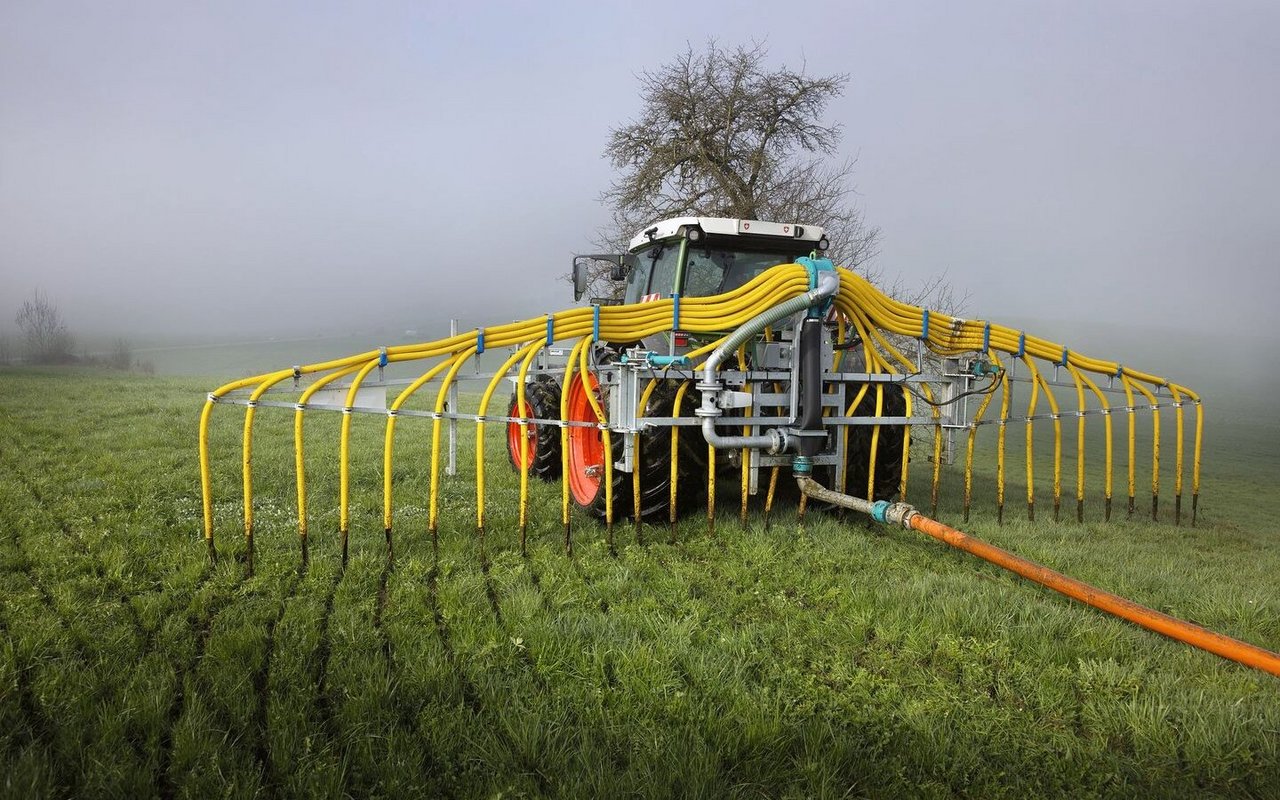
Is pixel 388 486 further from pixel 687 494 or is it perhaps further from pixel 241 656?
pixel 687 494

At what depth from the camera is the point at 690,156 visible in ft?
42.2

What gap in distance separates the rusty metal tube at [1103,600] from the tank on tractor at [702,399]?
1.03m

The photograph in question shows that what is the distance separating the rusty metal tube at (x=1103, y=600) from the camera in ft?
8.91

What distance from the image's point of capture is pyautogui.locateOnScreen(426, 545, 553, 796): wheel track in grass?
228 centimetres

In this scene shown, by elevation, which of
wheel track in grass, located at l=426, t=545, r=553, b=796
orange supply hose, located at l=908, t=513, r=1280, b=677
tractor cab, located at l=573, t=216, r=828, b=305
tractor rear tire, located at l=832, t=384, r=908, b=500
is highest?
tractor cab, located at l=573, t=216, r=828, b=305

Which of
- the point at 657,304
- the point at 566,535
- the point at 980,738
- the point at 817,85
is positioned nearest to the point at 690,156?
the point at 817,85

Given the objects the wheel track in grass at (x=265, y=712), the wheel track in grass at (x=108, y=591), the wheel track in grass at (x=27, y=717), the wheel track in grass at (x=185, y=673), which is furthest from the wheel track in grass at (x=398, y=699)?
the wheel track in grass at (x=27, y=717)

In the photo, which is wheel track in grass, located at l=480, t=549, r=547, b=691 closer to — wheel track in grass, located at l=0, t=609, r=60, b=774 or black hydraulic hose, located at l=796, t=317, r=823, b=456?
wheel track in grass, located at l=0, t=609, r=60, b=774

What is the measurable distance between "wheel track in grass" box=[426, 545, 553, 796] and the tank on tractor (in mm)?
1315

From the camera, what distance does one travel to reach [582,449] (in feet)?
20.0

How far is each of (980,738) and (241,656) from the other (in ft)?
9.58

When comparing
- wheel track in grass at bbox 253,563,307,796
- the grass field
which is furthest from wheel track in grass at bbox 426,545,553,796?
wheel track in grass at bbox 253,563,307,796

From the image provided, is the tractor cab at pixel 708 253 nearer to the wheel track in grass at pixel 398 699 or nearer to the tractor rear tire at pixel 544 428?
the tractor rear tire at pixel 544 428

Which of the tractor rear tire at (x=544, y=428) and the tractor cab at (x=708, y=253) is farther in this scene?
the tractor rear tire at (x=544, y=428)
